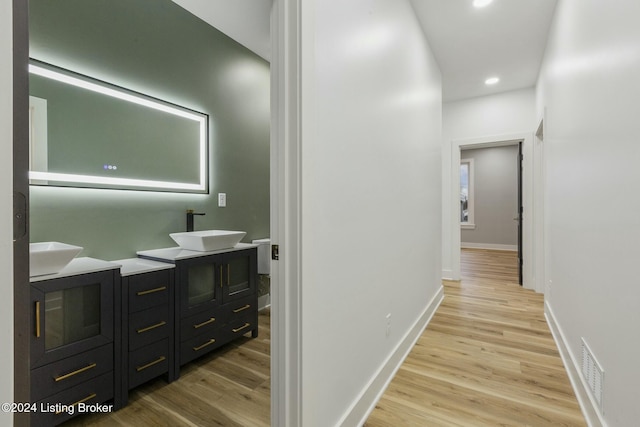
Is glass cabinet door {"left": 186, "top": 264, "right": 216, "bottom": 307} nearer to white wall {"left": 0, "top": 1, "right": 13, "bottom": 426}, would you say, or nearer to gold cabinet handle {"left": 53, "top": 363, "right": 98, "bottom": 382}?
gold cabinet handle {"left": 53, "top": 363, "right": 98, "bottom": 382}

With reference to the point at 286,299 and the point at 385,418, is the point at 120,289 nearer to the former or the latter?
the point at 286,299

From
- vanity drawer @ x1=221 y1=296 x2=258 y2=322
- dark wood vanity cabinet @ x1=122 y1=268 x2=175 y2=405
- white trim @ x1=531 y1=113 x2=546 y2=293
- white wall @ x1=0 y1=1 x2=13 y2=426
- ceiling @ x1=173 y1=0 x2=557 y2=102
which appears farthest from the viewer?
white trim @ x1=531 y1=113 x2=546 y2=293

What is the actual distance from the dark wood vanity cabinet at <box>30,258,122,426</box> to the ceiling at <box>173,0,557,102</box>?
2.20 m

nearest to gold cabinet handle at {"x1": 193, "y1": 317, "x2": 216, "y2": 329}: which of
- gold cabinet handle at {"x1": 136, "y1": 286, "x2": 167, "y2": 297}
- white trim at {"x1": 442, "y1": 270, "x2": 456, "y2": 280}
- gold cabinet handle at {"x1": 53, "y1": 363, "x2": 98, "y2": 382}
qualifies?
gold cabinet handle at {"x1": 136, "y1": 286, "x2": 167, "y2": 297}

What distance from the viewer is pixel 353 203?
58.5 inches

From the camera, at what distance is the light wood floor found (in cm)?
163

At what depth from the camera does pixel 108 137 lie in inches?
82.3

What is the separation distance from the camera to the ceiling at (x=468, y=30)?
254 cm

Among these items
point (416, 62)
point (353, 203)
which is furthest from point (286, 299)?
point (416, 62)

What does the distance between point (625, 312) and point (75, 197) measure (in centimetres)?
287

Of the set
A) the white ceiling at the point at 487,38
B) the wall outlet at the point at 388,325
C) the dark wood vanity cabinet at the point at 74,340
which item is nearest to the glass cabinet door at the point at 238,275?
the dark wood vanity cabinet at the point at 74,340

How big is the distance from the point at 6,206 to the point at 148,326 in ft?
5.47

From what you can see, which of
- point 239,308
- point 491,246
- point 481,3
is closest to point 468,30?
point 481,3

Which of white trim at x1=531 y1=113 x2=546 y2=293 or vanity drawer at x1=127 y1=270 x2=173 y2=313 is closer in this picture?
vanity drawer at x1=127 y1=270 x2=173 y2=313
